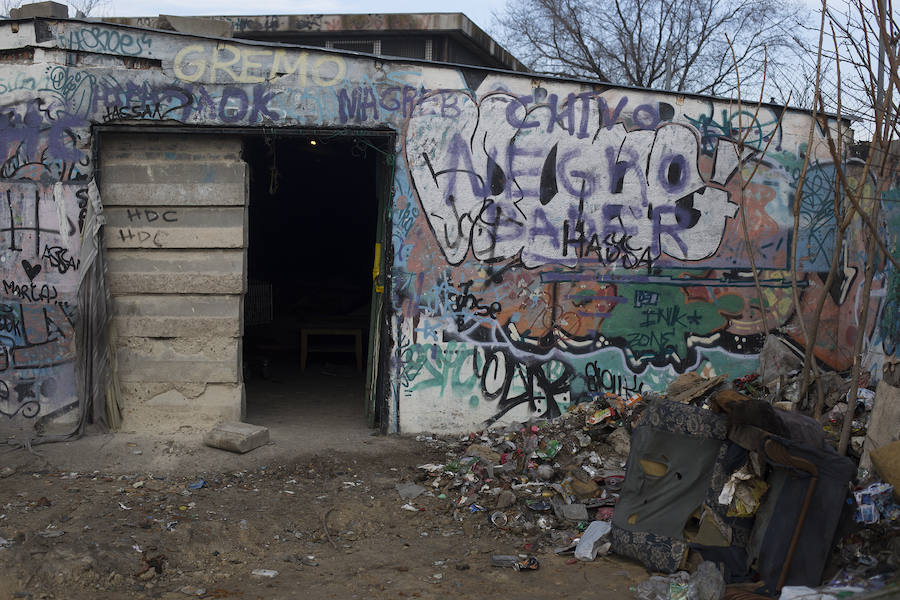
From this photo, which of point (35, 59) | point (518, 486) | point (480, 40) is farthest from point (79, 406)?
point (480, 40)

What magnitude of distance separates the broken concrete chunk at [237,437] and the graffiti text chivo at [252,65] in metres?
3.18

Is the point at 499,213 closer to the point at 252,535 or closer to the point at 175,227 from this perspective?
the point at 175,227

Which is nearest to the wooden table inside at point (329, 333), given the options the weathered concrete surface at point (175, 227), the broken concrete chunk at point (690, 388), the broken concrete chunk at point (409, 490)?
the weathered concrete surface at point (175, 227)

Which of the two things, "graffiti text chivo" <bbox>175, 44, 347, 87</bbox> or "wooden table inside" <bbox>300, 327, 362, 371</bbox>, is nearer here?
"graffiti text chivo" <bbox>175, 44, 347, 87</bbox>

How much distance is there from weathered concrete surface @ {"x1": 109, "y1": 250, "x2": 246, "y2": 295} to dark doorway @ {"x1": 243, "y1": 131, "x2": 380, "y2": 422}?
2225 mm

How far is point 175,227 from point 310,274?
644 centimetres

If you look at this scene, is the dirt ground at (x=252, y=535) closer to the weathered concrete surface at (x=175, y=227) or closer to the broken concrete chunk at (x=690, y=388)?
the broken concrete chunk at (x=690, y=388)

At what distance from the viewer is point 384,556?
16.3 feet

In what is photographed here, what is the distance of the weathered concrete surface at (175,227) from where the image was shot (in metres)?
7.03

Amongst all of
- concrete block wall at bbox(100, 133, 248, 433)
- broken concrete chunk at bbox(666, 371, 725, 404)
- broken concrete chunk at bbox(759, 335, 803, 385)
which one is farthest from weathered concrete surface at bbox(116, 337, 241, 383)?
broken concrete chunk at bbox(759, 335, 803, 385)

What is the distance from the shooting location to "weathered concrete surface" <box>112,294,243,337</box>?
7098mm

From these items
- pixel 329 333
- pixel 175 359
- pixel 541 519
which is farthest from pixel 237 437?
pixel 329 333

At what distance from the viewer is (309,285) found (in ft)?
43.7

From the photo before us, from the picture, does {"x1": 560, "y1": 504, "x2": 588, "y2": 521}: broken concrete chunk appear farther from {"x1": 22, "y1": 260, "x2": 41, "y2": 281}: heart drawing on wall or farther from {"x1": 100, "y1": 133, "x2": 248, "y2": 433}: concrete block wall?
{"x1": 22, "y1": 260, "x2": 41, "y2": 281}: heart drawing on wall
